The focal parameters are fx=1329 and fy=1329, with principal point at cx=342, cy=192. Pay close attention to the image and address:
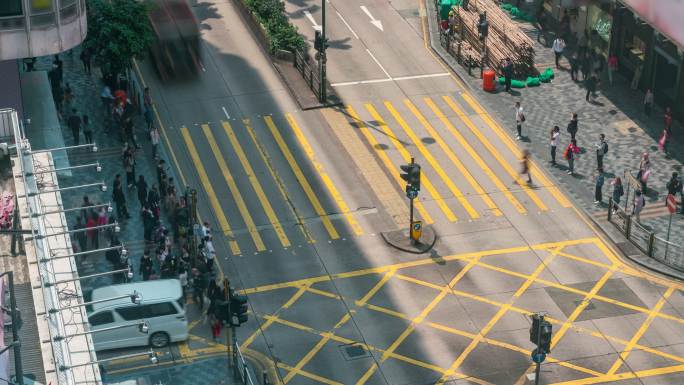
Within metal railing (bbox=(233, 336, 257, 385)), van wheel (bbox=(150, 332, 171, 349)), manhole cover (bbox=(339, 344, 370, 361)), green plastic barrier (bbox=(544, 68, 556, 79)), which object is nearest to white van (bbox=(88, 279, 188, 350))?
van wheel (bbox=(150, 332, 171, 349))

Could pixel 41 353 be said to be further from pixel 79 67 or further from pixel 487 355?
pixel 79 67

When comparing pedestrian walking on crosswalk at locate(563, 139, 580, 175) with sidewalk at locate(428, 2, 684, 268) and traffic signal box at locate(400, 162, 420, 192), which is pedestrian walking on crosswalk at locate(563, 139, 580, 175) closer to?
sidewalk at locate(428, 2, 684, 268)

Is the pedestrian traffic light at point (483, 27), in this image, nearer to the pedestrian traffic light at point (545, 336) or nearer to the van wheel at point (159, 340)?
the van wheel at point (159, 340)

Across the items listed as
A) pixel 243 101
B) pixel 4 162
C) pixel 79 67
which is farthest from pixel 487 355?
pixel 79 67

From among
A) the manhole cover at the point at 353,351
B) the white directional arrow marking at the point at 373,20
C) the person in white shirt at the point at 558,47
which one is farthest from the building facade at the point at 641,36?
the manhole cover at the point at 353,351

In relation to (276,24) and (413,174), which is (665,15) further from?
(276,24)

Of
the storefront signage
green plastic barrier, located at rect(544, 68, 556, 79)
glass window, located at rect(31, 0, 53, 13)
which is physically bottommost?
green plastic barrier, located at rect(544, 68, 556, 79)

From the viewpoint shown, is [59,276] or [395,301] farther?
[395,301]
